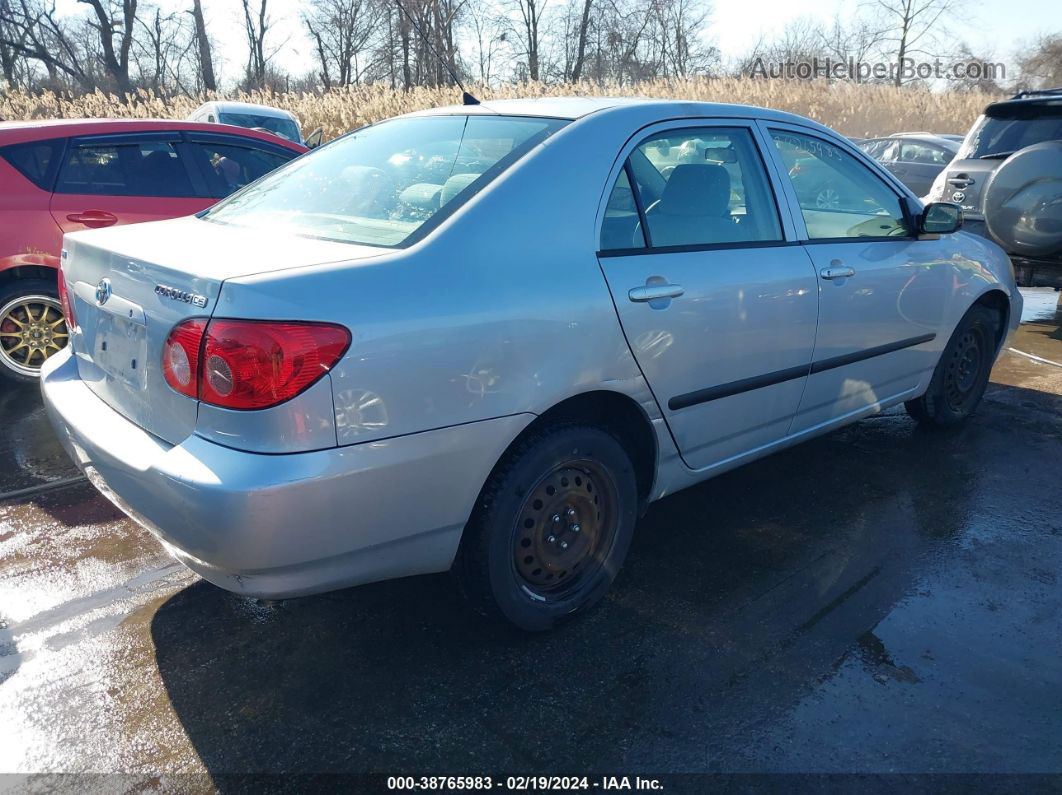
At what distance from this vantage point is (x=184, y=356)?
7.03 ft

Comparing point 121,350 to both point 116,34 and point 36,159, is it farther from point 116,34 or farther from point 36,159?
point 116,34

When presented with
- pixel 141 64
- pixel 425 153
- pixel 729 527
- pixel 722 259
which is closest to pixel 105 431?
pixel 425 153

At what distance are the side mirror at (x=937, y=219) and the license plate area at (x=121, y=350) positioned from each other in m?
3.39

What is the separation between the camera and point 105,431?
2455 millimetres

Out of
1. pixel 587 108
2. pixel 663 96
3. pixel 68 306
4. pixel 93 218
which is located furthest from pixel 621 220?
pixel 663 96

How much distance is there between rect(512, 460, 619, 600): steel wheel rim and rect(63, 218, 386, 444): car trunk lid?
0.92 metres

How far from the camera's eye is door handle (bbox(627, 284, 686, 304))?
2.66 metres

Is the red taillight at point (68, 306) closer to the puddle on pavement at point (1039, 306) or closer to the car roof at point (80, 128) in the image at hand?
the car roof at point (80, 128)

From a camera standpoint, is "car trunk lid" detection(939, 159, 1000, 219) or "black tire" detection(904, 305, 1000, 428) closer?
"black tire" detection(904, 305, 1000, 428)

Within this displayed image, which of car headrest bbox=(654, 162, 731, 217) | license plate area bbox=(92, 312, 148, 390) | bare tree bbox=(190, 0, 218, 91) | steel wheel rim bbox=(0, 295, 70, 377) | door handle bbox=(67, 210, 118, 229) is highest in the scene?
bare tree bbox=(190, 0, 218, 91)

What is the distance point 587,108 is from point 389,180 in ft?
2.40

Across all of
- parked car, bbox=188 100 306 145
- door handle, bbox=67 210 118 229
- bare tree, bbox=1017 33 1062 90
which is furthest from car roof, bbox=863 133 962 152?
bare tree, bbox=1017 33 1062 90

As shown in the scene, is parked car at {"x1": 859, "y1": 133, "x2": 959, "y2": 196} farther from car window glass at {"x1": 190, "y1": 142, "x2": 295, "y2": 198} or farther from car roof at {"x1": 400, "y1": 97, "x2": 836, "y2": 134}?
car roof at {"x1": 400, "y1": 97, "x2": 836, "y2": 134}

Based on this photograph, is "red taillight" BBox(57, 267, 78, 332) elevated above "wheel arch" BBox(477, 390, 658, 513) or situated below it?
above
